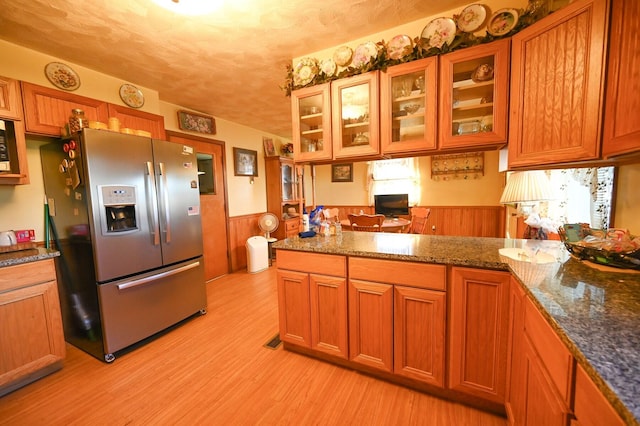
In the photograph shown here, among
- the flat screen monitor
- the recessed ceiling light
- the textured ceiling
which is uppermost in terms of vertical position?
the textured ceiling

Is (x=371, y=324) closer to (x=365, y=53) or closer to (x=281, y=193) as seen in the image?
(x=365, y=53)

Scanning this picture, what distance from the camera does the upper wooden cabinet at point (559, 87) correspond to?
114 centimetres

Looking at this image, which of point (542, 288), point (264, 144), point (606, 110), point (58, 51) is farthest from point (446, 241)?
point (264, 144)

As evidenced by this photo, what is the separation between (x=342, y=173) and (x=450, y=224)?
2.41m

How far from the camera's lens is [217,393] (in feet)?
5.30

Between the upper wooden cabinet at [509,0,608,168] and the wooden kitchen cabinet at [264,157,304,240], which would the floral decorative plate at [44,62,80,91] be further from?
the upper wooden cabinet at [509,0,608,168]

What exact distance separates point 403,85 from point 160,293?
2.64m

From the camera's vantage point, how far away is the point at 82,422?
1.43m

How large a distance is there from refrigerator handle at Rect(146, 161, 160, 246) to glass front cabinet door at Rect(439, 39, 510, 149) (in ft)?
7.48

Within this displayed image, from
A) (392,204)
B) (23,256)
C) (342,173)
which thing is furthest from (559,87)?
(342,173)

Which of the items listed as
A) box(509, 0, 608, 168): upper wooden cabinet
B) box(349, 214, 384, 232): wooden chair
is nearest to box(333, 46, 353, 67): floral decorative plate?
box(509, 0, 608, 168): upper wooden cabinet

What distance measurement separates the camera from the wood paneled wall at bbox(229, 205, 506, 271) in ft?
13.3

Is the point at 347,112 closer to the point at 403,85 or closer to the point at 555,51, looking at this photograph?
the point at 403,85

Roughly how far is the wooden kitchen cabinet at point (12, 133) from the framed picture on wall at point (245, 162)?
2.31 metres
